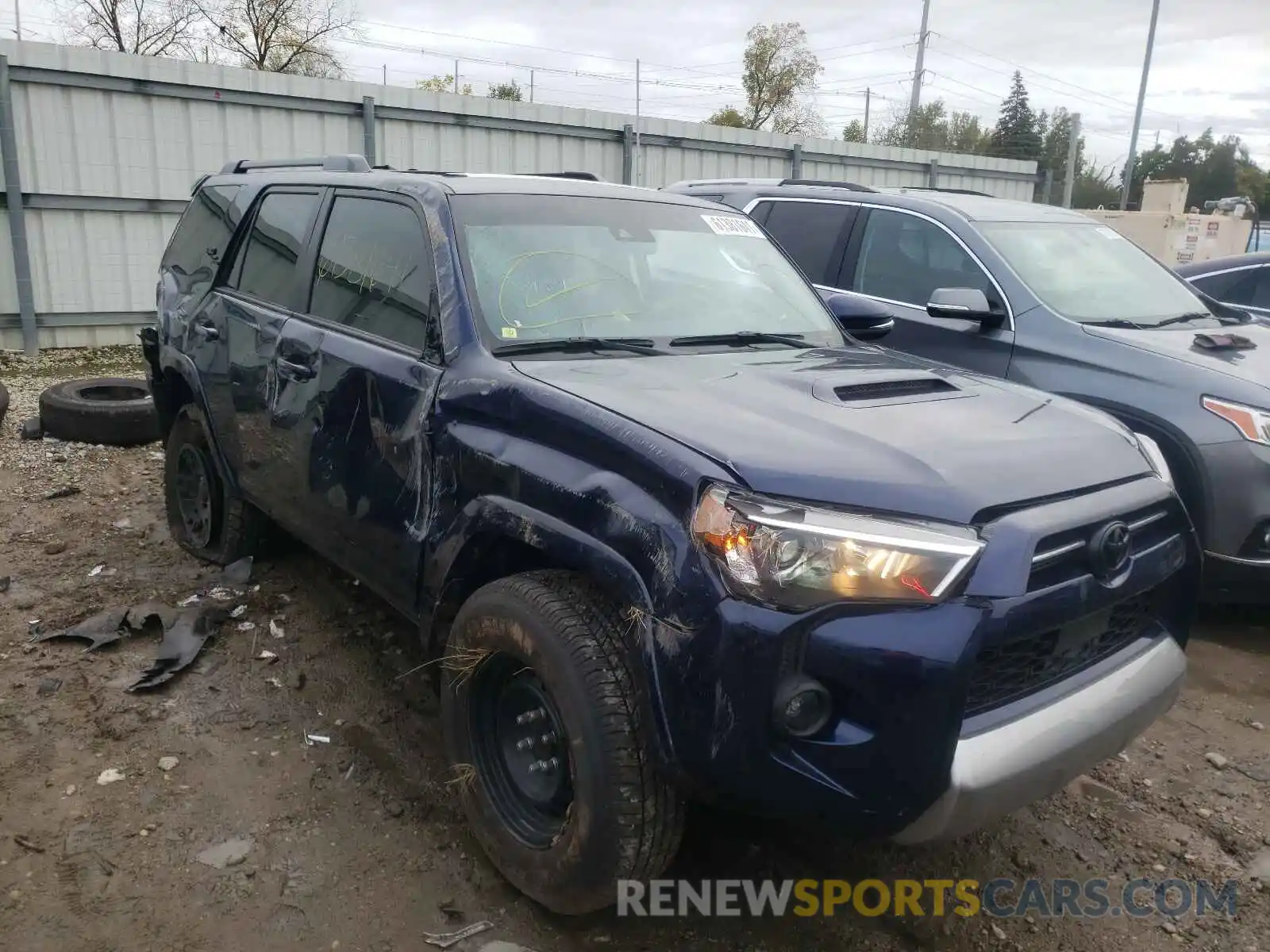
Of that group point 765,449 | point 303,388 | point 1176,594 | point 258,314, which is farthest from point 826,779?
point 258,314

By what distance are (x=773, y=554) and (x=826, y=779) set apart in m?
0.47

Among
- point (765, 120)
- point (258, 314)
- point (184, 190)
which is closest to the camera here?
point (258, 314)

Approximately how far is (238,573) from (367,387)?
1906mm

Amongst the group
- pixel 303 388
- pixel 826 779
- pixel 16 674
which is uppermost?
pixel 303 388

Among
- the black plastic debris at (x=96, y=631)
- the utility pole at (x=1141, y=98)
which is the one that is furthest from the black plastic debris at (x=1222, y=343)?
the utility pole at (x=1141, y=98)

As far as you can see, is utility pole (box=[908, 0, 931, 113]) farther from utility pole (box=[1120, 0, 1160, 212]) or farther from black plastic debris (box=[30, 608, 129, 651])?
black plastic debris (box=[30, 608, 129, 651])

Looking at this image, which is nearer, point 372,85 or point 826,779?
point 826,779

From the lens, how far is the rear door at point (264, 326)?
3807 millimetres

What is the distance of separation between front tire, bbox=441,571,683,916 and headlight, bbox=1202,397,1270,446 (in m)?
3.19

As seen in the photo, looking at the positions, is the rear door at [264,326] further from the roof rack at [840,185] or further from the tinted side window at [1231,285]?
the tinted side window at [1231,285]

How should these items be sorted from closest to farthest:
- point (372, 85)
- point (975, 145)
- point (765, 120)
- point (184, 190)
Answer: point (184, 190) → point (372, 85) → point (765, 120) → point (975, 145)

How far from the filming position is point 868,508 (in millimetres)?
2105

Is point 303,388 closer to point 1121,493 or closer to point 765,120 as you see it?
point 1121,493

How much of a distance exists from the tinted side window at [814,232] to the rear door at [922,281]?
99 millimetres
